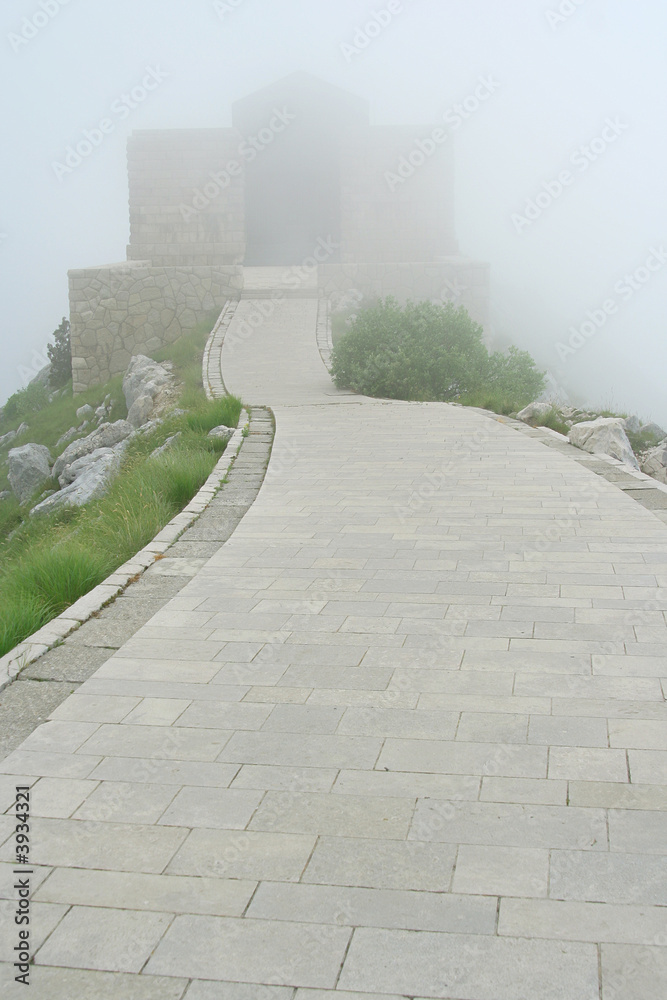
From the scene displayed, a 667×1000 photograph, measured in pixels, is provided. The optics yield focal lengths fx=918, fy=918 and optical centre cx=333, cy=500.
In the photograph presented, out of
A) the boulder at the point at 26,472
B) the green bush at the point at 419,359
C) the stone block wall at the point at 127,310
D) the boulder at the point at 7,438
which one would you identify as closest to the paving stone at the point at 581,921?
the green bush at the point at 419,359

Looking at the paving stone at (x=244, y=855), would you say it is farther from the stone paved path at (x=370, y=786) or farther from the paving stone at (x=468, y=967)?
the paving stone at (x=468, y=967)

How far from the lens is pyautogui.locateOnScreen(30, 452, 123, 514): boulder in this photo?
1088 cm

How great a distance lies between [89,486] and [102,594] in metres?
7.13

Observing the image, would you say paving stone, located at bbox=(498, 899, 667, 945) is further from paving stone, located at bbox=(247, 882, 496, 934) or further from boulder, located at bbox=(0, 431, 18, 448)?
boulder, located at bbox=(0, 431, 18, 448)

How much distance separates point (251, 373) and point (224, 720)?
13.3 m

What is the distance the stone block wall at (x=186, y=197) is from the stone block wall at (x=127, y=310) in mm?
3635

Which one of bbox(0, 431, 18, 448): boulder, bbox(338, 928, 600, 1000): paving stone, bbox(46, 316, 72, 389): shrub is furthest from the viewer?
bbox(46, 316, 72, 389): shrub

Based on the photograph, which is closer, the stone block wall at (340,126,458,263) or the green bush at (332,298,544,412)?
the green bush at (332,298,544,412)

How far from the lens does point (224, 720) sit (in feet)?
11.5

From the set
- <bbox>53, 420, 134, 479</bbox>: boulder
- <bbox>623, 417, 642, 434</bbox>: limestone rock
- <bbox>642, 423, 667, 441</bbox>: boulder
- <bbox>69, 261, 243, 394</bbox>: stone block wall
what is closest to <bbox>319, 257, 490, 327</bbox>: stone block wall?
<bbox>69, 261, 243, 394</bbox>: stone block wall

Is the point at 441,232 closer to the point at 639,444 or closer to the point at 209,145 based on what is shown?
the point at 209,145

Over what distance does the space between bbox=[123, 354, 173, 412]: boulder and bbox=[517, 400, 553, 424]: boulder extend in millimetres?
7981

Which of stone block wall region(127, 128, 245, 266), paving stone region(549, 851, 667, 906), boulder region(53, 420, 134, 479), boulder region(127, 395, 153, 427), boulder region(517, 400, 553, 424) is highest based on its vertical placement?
stone block wall region(127, 128, 245, 266)

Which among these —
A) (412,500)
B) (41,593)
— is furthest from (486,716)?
(412,500)
